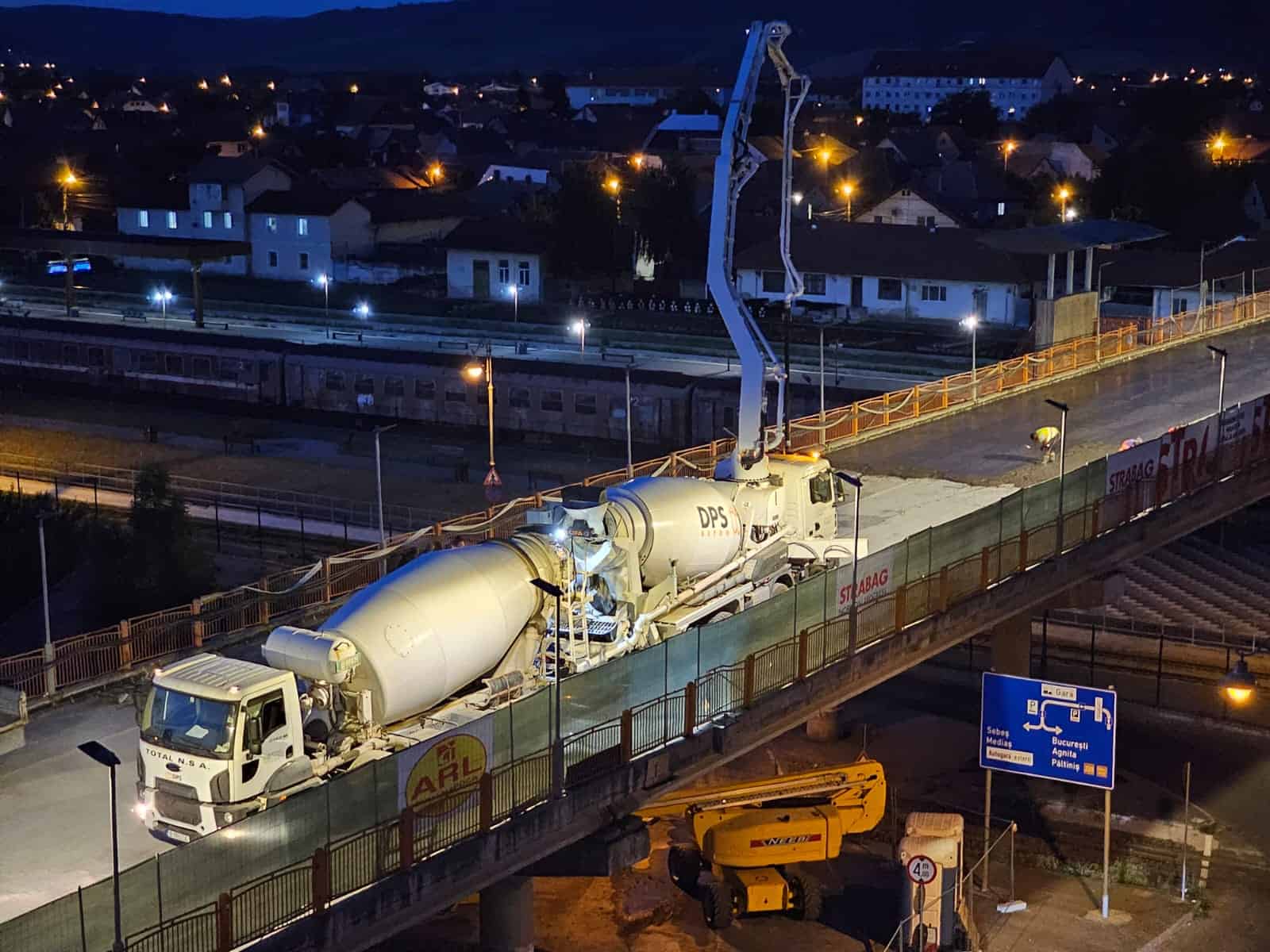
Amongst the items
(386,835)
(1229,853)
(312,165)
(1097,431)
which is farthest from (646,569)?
(312,165)

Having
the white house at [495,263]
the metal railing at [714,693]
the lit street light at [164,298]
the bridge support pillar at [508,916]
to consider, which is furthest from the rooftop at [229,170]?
the bridge support pillar at [508,916]

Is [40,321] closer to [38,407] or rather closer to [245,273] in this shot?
[38,407]

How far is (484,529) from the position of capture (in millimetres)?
33094

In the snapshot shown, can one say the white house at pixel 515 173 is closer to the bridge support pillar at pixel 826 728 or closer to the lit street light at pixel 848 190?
the lit street light at pixel 848 190

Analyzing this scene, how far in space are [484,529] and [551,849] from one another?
938cm

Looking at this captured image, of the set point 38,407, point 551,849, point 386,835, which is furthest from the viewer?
point 38,407

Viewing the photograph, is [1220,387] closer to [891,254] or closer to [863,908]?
[863,908]

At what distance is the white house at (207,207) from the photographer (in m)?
108

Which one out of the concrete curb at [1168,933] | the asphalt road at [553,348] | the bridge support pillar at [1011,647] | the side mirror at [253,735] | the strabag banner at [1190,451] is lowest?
the concrete curb at [1168,933]

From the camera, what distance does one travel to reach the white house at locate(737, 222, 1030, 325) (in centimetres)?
7916

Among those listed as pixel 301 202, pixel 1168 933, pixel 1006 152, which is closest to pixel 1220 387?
pixel 1168 933

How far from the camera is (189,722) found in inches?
872

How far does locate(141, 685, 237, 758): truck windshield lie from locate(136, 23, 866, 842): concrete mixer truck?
0.8 inches

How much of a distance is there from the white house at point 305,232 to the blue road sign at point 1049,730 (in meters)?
75.4
